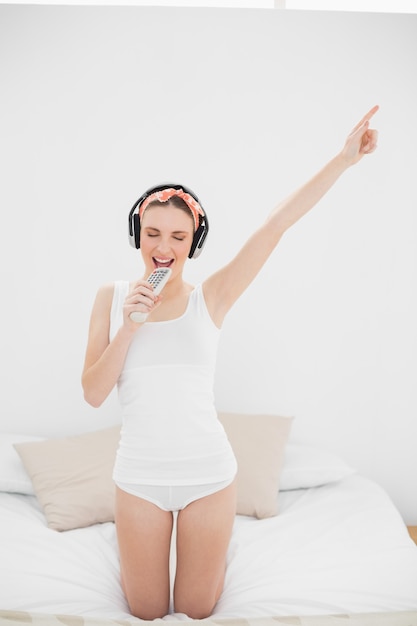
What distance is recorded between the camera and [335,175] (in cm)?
144

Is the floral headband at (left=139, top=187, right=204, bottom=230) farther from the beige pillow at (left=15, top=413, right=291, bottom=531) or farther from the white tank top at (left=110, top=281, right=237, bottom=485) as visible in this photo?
the beige pillow at (left=15, top=413, right=291, bottom=531)

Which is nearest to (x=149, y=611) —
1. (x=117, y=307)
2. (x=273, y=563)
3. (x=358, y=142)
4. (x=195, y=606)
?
(x=195, y=606)

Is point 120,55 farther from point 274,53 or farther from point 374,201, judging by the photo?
point 374,201

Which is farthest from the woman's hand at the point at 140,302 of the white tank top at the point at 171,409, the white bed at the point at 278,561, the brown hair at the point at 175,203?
the white bed at the point at 278,561

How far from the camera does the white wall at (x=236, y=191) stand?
253 centimetres

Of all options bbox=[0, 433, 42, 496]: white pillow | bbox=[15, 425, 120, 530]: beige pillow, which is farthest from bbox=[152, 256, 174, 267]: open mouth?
bbox=[0, 433, 42, 496]: white pillow

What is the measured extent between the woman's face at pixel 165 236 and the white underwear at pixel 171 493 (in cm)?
47

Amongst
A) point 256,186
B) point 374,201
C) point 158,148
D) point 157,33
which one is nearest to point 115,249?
point 158,148

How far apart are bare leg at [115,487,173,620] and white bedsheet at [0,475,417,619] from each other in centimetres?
9

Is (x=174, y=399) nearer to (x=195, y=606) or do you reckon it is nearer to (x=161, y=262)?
(x=161, y=262)

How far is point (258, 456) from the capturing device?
2.27 m

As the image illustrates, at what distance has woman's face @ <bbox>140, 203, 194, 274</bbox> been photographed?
4.86 ft

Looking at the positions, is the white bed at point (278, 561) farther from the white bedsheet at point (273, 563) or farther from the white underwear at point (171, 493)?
the white underwear at point (171, 493)

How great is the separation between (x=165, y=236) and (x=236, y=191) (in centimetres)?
119
